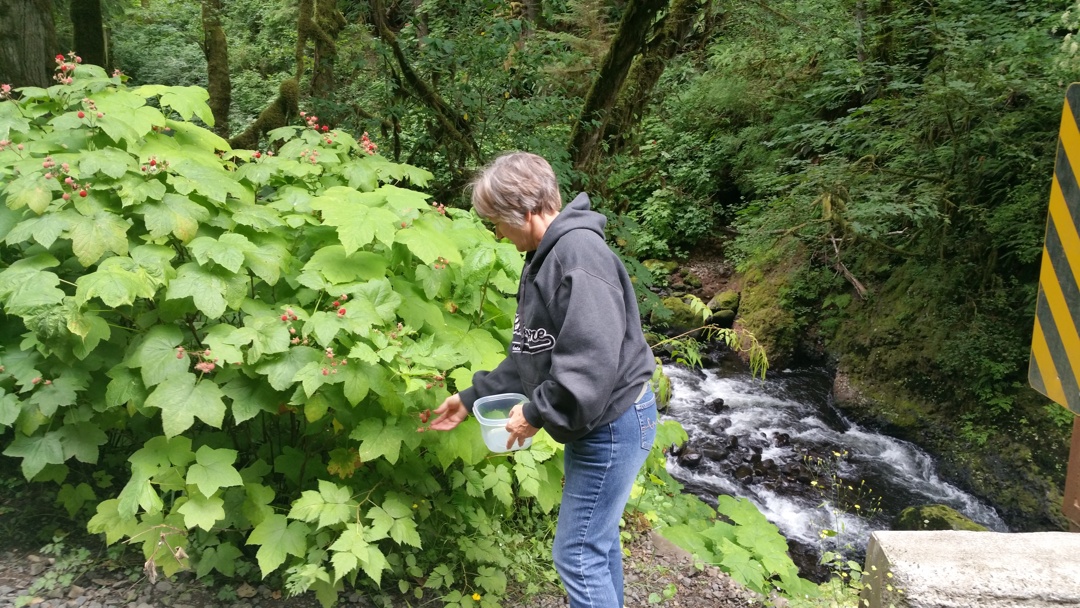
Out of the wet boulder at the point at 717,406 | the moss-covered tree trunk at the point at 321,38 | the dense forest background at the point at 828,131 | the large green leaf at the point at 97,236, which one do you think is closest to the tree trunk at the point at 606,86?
the dense forest background at the point at 828,131

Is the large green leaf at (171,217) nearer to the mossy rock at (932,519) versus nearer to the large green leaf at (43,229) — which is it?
the large green leaf at (43,229)

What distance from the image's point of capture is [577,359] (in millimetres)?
1680

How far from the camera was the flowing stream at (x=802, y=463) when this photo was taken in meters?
5.79

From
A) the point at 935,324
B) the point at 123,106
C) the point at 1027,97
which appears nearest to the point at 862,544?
the point at 935,324

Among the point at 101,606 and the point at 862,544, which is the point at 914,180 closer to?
the point at 862,544

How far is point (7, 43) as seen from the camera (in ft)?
12.9

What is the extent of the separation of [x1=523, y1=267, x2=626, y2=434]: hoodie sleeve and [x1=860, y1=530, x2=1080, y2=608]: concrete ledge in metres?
1.50

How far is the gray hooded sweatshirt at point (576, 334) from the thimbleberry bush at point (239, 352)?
435 millimetres

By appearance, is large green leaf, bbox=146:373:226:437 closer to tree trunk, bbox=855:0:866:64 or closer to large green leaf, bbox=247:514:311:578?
large green leaf, bbox=247:514:311:578

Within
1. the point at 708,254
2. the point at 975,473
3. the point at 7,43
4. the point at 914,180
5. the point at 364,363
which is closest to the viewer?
the point at 364,363

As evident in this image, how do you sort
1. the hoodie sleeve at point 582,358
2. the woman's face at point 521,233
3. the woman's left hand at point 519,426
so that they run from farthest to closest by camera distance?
the woman's face at point 521,233, the woman's left hand at point 519,426, the hoodie sleeve at point 582,358

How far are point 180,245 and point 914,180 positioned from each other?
7.17 m

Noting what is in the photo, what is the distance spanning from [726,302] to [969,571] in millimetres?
7381

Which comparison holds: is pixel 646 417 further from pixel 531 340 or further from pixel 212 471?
pixel 212 471
